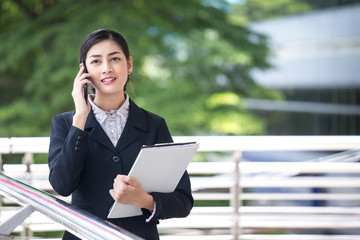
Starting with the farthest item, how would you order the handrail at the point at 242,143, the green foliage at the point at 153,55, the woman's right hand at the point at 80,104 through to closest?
the green foliage at the point at 153,55 < the handrail at the point at 242,143 < the woman's right hand at the point at 80,104

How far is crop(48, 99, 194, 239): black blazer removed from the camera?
1.45 meters

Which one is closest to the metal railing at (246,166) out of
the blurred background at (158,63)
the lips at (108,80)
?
the lips at (108,80)

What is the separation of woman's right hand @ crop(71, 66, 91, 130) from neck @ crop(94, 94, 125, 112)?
0.25ft

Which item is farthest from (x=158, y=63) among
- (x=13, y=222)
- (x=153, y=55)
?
(x=13, y=222)

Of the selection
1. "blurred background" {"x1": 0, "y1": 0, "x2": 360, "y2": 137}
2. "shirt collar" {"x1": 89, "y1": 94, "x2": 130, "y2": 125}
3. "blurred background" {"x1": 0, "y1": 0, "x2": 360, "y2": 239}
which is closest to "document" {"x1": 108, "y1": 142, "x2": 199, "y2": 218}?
"shirt collar" {"x1": 89, "y1": 94, "x2": 130, "y2": 125}

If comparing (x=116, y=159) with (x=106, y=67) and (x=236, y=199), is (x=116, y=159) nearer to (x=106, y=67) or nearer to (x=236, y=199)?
(x=106, y=67)

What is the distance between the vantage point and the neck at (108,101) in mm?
1608

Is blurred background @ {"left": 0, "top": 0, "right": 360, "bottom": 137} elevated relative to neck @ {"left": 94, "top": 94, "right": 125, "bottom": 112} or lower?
elevated

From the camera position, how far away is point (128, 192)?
1395mm

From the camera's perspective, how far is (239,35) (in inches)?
311

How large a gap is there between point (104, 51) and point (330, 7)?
502 inches

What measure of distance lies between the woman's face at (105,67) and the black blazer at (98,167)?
0.33 ft

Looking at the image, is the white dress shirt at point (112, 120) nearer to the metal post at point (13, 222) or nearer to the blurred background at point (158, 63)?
the metal post at point (13, 222)

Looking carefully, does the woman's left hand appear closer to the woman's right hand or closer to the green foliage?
the woman's right hand
